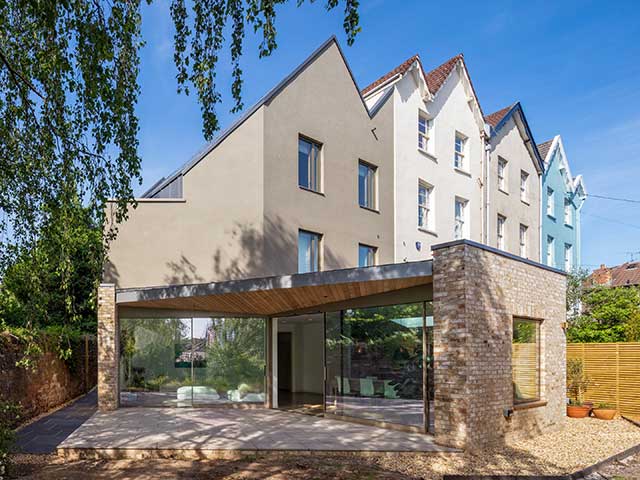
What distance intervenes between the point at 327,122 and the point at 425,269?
7.56m

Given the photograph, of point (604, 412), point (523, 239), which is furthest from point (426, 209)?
point (604, 412)

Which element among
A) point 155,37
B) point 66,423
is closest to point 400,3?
point 155,37

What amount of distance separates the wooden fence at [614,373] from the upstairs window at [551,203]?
12.2 meters

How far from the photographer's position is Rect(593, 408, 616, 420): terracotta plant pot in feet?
41.4

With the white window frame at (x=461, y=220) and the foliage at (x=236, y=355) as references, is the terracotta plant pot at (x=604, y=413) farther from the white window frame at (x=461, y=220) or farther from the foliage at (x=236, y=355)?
the foliage at (x=236, y=355)

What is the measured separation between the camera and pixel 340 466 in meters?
7.83

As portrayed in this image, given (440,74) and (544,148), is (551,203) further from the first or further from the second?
(440,74)

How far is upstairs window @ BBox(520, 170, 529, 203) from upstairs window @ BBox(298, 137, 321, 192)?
1169 centimetres

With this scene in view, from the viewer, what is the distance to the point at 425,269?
934 cm

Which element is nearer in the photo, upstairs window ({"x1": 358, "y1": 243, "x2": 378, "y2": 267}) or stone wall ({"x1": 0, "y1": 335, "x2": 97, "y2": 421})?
stone wall ({"x1": 0, "y1": 335, "x2": 97, "y2": 421})

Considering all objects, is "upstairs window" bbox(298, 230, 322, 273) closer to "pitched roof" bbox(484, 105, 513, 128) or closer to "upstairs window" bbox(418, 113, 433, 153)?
"upstairs window" bbox(418, 113, 433, 153)

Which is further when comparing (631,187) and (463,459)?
(631,187)

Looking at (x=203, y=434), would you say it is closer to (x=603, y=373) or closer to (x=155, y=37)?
(x=155, y=37)

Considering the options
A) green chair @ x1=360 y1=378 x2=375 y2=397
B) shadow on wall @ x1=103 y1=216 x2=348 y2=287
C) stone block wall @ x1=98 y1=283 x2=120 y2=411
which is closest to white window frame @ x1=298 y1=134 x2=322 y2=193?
shadow on wall @ x1=103 y1=216 x2=348 y2=287
